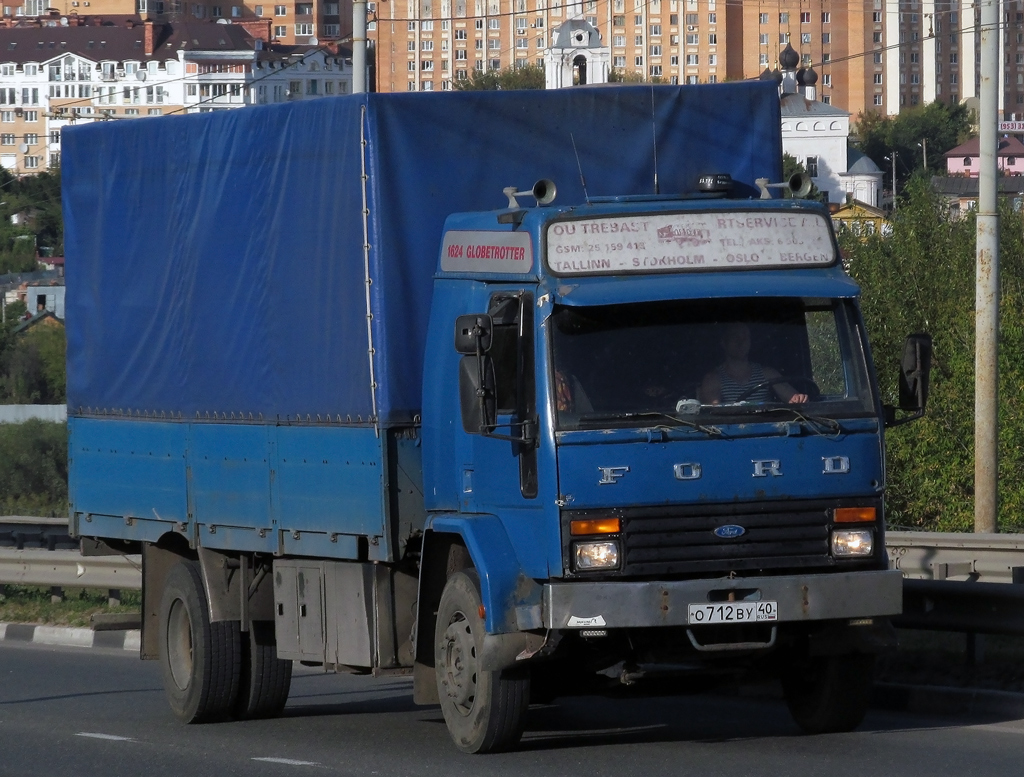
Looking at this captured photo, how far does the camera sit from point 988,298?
19172 mm

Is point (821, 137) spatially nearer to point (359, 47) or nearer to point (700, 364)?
point (359, 47)

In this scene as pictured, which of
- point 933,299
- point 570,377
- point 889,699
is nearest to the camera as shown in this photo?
point 570,377

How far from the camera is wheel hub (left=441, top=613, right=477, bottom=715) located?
8.12 m

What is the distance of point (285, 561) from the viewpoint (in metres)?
9.77

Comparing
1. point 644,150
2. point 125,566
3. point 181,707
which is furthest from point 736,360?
point 125,566

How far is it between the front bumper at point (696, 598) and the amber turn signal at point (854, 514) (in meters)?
0.22

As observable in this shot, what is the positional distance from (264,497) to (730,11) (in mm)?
171985

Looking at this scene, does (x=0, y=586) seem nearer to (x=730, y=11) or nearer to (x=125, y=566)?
(x=125, y=566)

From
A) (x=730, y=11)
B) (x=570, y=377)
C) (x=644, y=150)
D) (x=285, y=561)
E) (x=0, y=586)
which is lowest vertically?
(x=0, y=586)

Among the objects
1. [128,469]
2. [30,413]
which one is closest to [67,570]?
[128,469]

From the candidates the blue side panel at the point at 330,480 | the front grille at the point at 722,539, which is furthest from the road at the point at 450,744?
the blue side panel at the point at 330,480

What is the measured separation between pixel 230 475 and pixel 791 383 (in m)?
3.45

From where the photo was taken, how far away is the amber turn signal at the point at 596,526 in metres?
7.57

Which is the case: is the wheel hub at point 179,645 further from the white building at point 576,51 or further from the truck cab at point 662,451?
the white building at point 576,51
